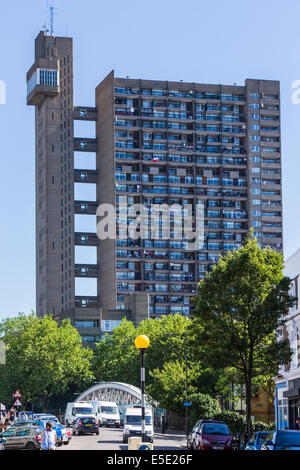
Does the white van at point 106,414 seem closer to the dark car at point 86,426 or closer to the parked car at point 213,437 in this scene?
the dark car at point 86,426

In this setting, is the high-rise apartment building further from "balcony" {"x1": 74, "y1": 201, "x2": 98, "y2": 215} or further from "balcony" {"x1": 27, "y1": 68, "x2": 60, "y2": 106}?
"balcony" {"x1": 27, "y1": 68, "x2": 60, "y2": 106}

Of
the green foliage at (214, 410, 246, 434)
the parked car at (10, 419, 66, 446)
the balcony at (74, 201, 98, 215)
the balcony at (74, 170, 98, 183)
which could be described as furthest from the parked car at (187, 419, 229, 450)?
the balcony at (74, 170, 98, 183)

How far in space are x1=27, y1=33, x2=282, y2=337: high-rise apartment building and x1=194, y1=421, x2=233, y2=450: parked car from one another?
118168 millimetres

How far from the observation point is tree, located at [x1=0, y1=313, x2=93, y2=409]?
411 ft

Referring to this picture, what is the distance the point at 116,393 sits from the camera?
122812mm

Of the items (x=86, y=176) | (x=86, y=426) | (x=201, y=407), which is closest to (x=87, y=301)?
(x=86, y=176)

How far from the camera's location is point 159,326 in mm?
119375

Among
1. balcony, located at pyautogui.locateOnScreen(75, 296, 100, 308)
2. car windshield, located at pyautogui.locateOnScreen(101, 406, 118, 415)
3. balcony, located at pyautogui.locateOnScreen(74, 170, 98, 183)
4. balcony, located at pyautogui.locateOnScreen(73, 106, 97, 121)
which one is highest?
balcony, located at pyautogui.locateOnScreen(73, 106, 97, 121)

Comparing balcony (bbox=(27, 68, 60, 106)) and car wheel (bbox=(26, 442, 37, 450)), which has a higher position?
balcony (bbox=(27, 68, 60, 106))

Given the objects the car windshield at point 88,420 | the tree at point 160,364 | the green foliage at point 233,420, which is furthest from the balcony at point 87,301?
the green foliage at point 233,420

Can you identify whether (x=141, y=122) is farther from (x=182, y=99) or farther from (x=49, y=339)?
(x=49, y=339)

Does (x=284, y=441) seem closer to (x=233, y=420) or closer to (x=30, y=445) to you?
(x=30, y=445)

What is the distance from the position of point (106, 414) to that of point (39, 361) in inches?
1257
